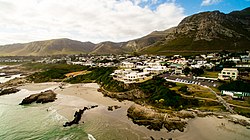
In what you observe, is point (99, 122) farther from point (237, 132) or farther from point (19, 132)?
point (237, 132)

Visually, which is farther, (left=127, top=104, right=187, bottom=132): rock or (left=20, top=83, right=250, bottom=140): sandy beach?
(left=127, top=104, right=187, bottom=132): rock

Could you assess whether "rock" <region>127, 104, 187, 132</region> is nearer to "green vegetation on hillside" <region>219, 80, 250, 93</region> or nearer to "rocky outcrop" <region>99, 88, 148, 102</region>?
"rocky outcrop" <region>99, 88, 148, 102</region>

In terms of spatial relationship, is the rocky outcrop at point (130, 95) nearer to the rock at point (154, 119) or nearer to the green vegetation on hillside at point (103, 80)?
the green vegetation on hillside at point (103, 80)

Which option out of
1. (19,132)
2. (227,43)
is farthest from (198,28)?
(19,132)

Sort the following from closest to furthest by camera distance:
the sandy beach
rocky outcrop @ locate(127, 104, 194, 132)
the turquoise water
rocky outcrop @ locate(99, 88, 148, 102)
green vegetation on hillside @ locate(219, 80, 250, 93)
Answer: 1. the sandy beach
2. the turquoise water
3. rocky outcrop @ locate(127, 104, 194, 132)
4. green vegetation on hillside @ locate(219, 80, 250, 93)
5. rocky outcrop @ locate(99, 88, 148, 102)

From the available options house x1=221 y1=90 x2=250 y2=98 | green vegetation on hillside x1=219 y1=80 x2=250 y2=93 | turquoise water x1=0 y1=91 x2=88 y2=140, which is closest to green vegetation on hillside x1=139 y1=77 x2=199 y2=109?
house x1=221 y1=90 x2=250 y2=98

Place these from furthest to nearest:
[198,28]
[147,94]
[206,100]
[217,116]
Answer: [198,28], [147,94], [206,100], [217,116]
